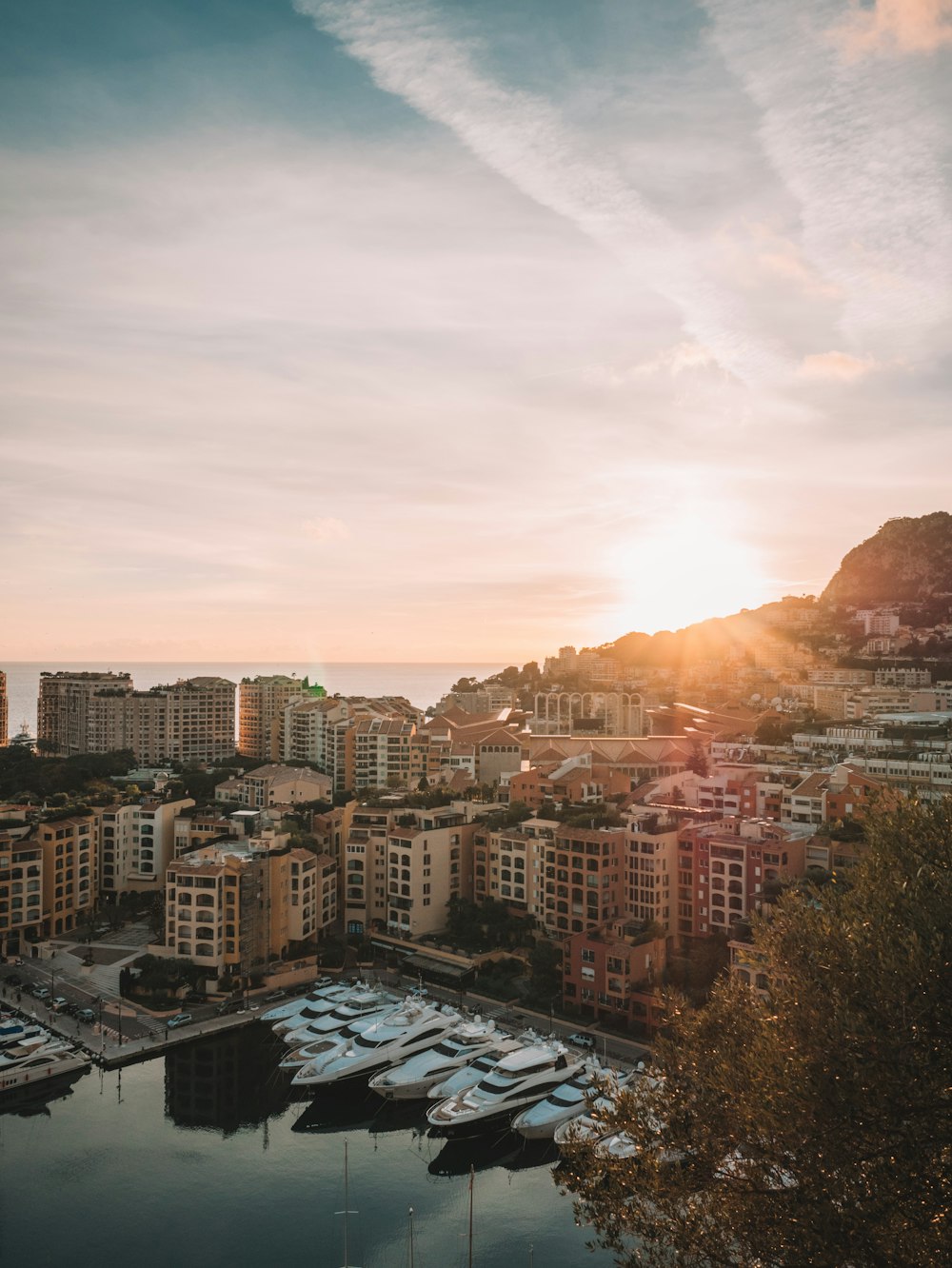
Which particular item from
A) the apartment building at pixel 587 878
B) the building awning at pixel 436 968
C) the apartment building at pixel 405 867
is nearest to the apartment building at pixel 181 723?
the apartment building at pixel 405 867

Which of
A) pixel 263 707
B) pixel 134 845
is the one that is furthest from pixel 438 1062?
pixel 263 707

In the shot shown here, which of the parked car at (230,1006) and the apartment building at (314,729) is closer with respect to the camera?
the parked car at (230,1006)

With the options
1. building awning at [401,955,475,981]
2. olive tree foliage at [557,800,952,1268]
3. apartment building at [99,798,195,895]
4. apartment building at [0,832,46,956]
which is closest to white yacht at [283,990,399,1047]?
building awning at [401,955,475,981]

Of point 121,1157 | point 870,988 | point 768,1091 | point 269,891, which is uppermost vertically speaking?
point 870,988

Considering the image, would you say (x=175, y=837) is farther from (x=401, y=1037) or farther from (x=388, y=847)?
(x=401, y=1037)

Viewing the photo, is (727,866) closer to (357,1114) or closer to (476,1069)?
(476,1069)

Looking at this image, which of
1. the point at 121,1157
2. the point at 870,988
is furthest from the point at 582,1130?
the point at 870,988

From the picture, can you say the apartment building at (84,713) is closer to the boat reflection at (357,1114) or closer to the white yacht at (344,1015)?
the white yacht at (344,1015)
